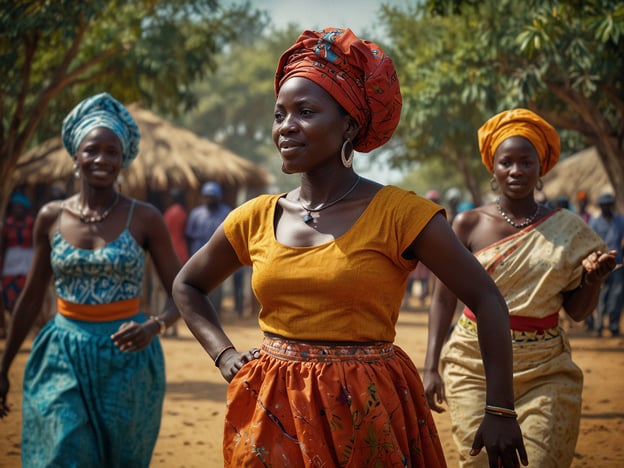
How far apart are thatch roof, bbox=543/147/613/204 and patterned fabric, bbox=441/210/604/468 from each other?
17.1 metres

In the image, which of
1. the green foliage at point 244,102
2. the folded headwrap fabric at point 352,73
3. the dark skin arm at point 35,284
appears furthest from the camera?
the green foliage at point 244,102

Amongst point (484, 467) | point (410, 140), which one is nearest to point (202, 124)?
point (410, 140)

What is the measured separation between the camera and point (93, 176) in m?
4.02

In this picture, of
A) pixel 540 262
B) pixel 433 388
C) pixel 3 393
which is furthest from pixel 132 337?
pixel 540 262

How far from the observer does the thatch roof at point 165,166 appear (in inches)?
675

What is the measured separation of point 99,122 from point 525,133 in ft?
7.82

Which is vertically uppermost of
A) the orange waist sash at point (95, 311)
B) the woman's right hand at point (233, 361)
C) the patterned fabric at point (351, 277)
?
the patterned fabric at point (351, 277)

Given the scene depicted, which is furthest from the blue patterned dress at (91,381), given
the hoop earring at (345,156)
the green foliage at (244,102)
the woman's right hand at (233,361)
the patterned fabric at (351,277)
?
the green foliage at (244,102)

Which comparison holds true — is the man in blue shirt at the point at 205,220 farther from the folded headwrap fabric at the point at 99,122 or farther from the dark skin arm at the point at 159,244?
the dark skin arm at the point at 159,244

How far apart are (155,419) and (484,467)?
170 centimetres

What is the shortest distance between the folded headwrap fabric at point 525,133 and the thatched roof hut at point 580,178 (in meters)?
16.8

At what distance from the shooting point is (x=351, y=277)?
2367 millimetres

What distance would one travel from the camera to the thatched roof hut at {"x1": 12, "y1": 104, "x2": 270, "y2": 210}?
675 inches

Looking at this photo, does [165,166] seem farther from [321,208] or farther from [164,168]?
[321,208]
